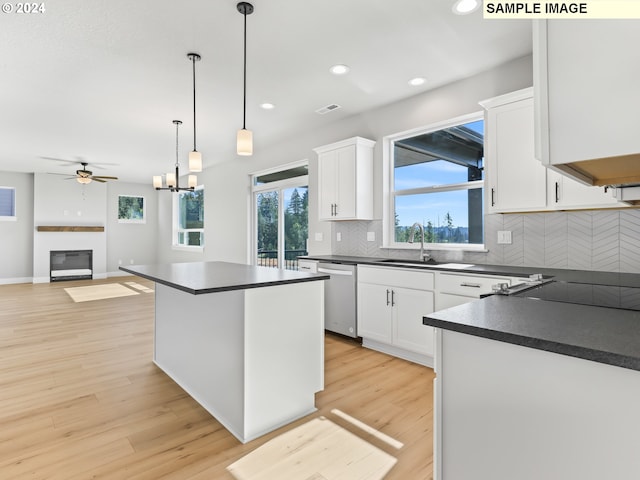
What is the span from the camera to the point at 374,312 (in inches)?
139

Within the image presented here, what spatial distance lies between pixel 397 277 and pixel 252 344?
5.68 ft

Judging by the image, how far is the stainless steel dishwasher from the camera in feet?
12.4

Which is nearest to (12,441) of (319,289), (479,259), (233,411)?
(233,411)

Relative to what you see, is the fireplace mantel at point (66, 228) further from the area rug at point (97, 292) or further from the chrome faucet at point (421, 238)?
the chrome faucet at point (421, 238)

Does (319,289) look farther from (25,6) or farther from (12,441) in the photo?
(25,6)

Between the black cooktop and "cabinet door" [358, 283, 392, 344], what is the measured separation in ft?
5.49

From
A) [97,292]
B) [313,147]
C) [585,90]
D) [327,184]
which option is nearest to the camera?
[585,90]

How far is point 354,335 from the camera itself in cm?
376

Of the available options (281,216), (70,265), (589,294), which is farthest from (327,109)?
(70,265)

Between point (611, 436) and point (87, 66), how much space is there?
13.8 feet

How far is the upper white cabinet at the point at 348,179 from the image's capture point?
4.11 m

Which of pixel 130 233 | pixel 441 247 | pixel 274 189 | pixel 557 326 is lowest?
pixel 557 326

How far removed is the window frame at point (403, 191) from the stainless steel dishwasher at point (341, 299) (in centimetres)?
68

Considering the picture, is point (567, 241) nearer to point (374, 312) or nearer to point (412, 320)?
point (412, 320)
